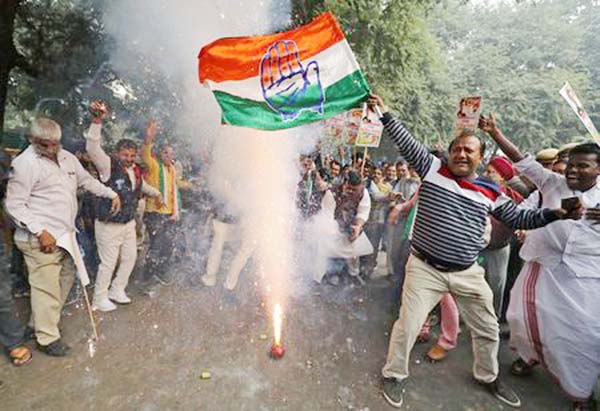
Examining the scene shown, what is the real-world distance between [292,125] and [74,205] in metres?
2.46

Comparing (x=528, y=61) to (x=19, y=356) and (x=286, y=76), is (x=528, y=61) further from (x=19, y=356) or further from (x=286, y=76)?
(x=19, y=356)

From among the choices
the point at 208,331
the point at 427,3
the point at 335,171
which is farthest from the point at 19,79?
the point at 427,3

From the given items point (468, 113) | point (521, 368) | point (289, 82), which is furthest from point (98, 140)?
point (521, 368)

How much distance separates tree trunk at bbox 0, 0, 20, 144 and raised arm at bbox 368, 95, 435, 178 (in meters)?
6.73

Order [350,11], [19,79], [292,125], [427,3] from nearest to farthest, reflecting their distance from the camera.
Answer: [292,125] < [350,11] < [427,3] < [19,79]

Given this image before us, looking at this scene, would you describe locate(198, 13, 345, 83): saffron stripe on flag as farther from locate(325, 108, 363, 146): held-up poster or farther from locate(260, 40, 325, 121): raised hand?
locate(325, 108, 363, 146): held-up poster

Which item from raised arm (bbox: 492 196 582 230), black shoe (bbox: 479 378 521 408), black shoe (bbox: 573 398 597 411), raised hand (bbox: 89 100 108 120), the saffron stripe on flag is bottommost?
black shoe (bbox: 573 398 597 411)

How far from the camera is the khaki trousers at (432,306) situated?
9.25 ft

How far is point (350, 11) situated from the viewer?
6914mm

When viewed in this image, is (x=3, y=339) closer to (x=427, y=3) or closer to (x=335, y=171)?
(x=335, y=171)

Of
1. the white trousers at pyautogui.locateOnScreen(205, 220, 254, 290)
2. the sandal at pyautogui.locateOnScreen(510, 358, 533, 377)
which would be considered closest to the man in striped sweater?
the sandal at pyautogui.locateOnScreen(510, 358, 533, 377)

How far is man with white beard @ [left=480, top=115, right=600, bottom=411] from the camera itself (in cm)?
284

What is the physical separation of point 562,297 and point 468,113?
225cm

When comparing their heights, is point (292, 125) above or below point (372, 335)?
above
